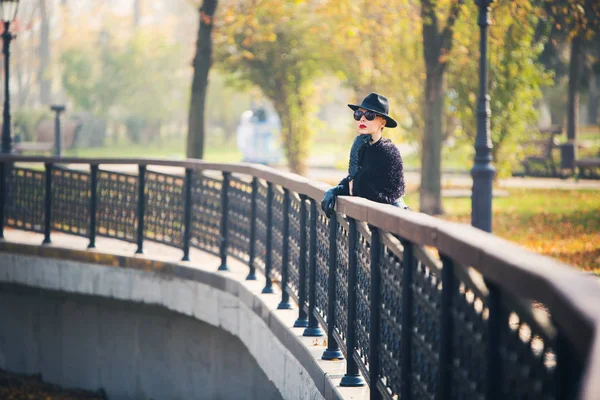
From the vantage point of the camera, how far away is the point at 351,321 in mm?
5488

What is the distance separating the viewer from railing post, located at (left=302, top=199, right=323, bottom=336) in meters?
6.55

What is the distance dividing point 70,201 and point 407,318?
27.6 ft

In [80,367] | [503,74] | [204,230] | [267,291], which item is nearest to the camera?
[267,291]

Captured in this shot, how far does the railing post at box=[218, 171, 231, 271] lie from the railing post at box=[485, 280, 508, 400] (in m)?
6.65

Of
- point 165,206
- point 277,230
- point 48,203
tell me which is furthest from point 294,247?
point 48,203

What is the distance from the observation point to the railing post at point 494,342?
307 centimetres

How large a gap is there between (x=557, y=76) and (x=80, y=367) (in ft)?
117

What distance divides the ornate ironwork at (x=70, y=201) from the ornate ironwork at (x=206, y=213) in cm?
173

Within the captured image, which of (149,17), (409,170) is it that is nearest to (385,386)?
(409,170)

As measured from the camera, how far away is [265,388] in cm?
855

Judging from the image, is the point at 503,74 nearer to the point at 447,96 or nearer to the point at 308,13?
the point at 447,96

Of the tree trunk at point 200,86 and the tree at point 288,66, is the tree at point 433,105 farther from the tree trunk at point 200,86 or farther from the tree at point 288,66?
Answer: the tree at point 288,66

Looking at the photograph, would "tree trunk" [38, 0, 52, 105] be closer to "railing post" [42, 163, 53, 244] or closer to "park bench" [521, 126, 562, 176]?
"park bench" [521, 126, 562, 176]

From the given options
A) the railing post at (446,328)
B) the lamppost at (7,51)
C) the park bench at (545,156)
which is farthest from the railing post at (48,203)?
the park bench at (545,156)
